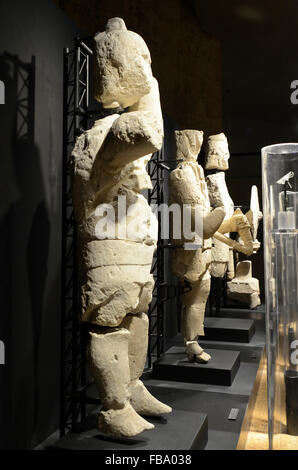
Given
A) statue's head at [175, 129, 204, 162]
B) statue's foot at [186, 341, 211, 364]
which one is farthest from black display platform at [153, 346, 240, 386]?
statue's head at [175, 129, 204, 162]

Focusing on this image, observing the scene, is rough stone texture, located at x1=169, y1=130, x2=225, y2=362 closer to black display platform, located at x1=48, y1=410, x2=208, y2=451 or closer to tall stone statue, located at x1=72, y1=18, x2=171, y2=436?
tall stone statue, located at x1=72, y1=18, x2=171, y2=436

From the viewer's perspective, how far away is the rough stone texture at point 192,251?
4.34 meters

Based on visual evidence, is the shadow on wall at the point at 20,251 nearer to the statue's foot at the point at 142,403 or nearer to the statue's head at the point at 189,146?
the statue's foot at the point at 142,403

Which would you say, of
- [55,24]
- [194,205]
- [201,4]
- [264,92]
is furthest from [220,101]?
[55,24]

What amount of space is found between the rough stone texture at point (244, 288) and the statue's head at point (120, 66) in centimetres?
668

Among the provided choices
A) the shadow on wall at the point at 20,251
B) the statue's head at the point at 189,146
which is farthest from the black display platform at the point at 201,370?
the statue's head at the point at 189,146

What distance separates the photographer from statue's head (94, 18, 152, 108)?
2.69m

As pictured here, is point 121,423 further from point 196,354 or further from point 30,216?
point 196,354

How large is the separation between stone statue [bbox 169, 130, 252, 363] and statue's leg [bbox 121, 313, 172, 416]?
4.82 ft
